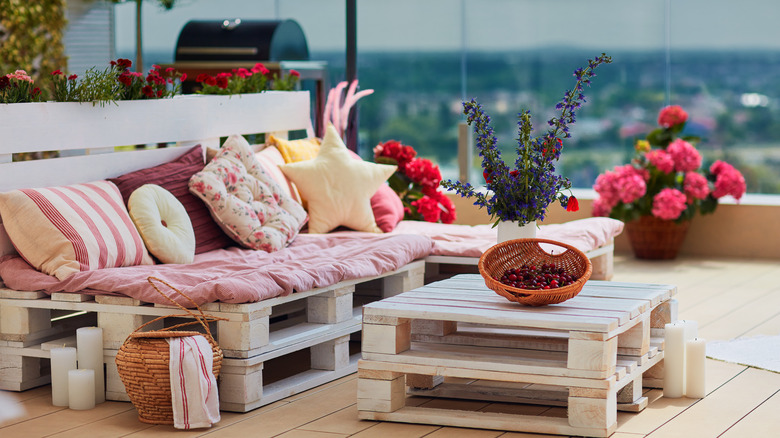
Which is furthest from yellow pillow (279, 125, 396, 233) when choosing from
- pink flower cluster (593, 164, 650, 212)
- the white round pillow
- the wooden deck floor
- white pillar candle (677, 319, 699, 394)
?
pink flower cluster (593, 164, 650, 212)

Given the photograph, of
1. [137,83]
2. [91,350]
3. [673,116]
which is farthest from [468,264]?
[673,116]

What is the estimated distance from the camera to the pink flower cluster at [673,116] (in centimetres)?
664

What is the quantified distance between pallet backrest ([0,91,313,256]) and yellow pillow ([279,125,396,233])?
0.40m

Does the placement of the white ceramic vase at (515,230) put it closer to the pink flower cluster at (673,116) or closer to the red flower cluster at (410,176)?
the red flower cluster at (410,176)

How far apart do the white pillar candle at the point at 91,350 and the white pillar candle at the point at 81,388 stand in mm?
37

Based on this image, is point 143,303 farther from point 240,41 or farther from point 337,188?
point 240,41

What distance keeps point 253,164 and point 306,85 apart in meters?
2.06

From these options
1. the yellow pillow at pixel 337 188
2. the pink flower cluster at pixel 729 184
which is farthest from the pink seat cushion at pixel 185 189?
the pink flower cluster at pixel 729 184

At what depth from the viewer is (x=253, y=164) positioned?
4578 millimetres

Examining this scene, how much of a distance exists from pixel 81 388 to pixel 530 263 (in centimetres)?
146

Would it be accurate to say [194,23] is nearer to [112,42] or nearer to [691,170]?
[112,42]

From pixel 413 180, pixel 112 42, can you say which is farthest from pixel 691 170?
pixel 112 42

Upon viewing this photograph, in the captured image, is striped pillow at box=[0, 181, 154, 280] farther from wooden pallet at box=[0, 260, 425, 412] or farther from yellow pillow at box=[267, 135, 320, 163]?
yellow pillow at box=[267, 135, 320, 163]

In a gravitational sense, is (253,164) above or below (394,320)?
above
